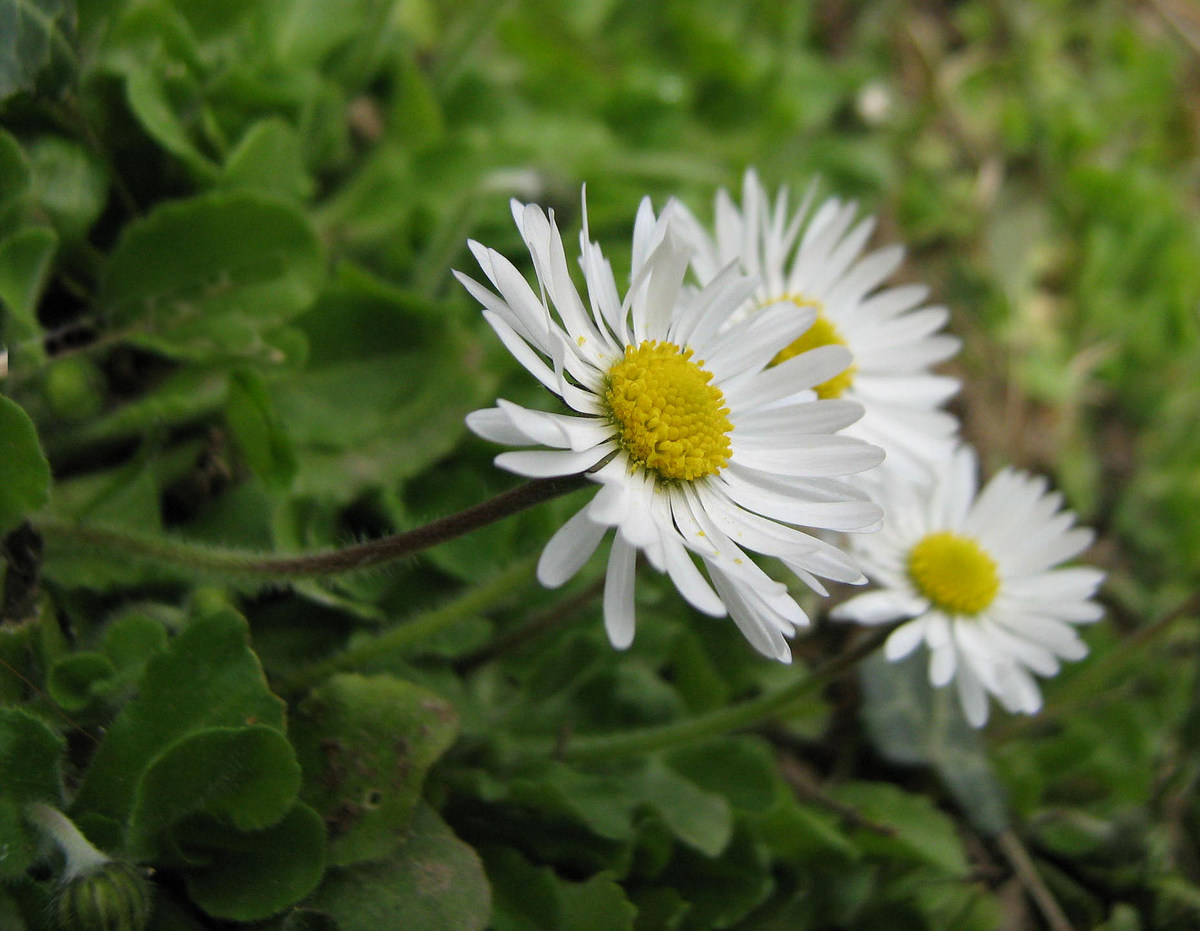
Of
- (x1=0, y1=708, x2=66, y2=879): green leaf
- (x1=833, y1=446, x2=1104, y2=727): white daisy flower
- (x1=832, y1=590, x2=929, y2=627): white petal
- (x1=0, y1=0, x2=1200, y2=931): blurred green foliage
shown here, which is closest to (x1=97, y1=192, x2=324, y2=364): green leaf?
(x1=0, y1=0, x2=1200, y2=931): blurred green foliage

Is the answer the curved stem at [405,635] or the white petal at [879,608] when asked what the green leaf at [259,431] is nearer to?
the curved stem at [405,635]

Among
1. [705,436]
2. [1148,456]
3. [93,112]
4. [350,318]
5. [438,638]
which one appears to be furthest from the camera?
[1148,456]

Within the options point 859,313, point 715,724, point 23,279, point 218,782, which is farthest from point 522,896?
point 23,279

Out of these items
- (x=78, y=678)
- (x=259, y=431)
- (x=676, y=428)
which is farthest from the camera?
(x=259, y=431)

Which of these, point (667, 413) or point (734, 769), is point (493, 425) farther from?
point (734, 769)

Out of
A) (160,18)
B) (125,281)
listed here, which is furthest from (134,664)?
(160,18)

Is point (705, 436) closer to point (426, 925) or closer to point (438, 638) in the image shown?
point (438, 638)

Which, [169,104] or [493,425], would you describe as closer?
[493,425]
